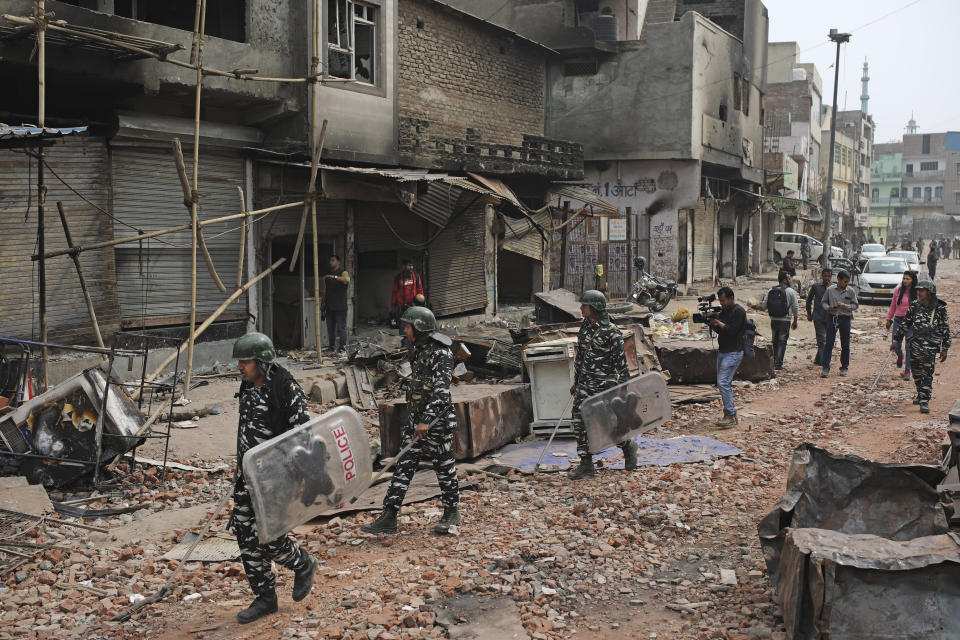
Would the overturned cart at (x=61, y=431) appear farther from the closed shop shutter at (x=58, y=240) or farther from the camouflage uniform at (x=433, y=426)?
the closed shop shutter at (x=58, y=240)

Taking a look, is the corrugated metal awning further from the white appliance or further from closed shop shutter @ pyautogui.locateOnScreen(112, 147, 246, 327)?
the white appliance

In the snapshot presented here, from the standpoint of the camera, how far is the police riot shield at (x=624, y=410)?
779 cm

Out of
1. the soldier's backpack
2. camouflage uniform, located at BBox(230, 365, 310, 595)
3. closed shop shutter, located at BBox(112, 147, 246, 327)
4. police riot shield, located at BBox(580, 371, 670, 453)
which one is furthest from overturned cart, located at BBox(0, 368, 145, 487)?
the soldier's backpack

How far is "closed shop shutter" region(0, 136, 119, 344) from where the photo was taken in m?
10.8

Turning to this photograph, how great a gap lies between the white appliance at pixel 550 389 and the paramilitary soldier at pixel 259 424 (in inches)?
190

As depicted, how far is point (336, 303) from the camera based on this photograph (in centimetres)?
1421

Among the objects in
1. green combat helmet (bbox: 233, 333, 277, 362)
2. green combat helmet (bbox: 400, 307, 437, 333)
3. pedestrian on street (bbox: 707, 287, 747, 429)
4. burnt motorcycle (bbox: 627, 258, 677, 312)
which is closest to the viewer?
green combat helmet (bbox: 233, 333, 277, 362)

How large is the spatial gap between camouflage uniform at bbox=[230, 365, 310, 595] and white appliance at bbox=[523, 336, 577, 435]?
4.81 meters

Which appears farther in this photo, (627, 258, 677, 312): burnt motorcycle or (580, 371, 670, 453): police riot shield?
(627, 258, 677, 312): burnt motorcycle

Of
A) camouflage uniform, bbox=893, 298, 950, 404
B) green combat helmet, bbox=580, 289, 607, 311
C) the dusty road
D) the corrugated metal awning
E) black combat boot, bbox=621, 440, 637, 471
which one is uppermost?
the corrugated metal awning

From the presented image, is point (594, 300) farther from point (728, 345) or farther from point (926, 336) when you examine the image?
point (926, 336)

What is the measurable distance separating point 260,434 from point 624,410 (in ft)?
12.9

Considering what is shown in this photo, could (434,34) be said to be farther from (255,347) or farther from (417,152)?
(255,347)

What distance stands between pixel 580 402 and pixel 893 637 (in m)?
4.23
